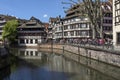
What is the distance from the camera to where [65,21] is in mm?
105062

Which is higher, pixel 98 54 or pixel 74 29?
pixel 74 29

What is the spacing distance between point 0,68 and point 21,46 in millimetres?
76680

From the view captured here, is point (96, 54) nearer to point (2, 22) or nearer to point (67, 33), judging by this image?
point (67, 33)

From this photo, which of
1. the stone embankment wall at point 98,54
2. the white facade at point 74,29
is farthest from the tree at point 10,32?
the stone embankment wall at point 98,54

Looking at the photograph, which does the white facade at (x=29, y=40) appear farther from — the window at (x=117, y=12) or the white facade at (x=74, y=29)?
the window at (x=117, y=12)

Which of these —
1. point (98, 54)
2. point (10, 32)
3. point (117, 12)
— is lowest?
point (98, 54)

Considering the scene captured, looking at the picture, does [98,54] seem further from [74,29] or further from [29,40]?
[29,40]

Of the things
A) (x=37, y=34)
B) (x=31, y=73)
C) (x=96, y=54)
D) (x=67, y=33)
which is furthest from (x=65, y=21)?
(x=31, y=73)

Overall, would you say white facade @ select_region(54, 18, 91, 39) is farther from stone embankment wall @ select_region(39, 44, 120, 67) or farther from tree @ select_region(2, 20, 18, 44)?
tree @ select_region(2, 20, 18, 44)

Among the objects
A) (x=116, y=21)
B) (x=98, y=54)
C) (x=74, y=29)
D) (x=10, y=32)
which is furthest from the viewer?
(x=10, y=32)

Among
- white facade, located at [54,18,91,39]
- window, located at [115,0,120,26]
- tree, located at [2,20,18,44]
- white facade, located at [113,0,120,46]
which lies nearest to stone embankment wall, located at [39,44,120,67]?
white facade, located at [113,0,120,46]

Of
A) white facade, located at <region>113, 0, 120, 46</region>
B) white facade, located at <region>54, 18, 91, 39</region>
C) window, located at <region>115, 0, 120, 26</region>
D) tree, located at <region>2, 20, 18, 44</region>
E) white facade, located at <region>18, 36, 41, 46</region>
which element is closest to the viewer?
window, located at <region>115, 0, 120, 26</region>

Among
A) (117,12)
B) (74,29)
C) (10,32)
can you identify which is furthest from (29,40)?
(117,12)

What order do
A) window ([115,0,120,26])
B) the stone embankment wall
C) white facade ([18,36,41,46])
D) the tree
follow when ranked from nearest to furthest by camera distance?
the stone embankment wall, window ([115,0,120,26]), the tree, white facade ([18,36,41,46])
